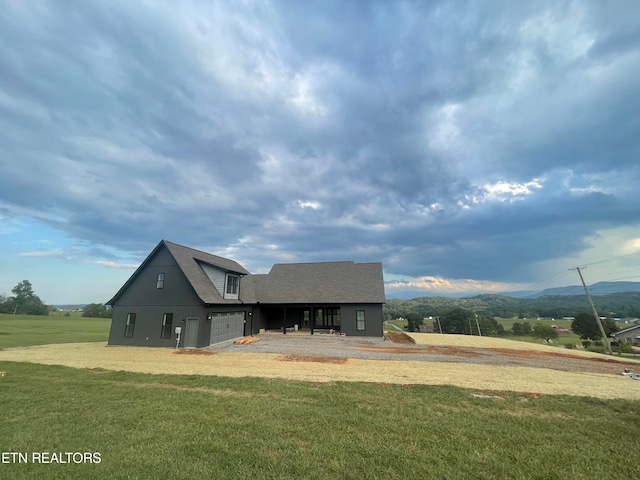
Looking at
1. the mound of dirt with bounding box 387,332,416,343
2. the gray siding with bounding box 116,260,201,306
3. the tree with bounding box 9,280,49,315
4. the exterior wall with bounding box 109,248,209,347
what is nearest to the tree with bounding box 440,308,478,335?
the mound of dirt with bounding box 387,332,416,343

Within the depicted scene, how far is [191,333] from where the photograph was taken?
60.0 ft

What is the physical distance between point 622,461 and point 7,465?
9481 millimetres

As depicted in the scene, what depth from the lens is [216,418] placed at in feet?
18.8

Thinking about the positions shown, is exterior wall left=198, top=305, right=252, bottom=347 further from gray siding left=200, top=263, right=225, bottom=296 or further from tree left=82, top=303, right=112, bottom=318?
tree left=82, top=303, right=112, bottom=318

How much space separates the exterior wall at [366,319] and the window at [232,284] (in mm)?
9841

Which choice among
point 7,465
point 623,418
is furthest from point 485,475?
point 7,465

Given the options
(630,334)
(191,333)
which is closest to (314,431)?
(191,333)

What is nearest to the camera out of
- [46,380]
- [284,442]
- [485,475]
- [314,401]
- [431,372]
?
[485,475]

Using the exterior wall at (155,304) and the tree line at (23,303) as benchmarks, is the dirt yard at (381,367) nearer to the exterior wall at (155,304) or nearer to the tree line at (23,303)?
the exterior wall at (155,304)

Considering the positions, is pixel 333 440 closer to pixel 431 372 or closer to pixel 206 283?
pixel 431 372

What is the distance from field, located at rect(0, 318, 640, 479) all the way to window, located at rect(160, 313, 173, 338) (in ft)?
34.0

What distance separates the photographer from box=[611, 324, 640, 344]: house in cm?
4562

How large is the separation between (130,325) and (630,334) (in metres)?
72.7

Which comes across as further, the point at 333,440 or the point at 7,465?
the point at 333,440
